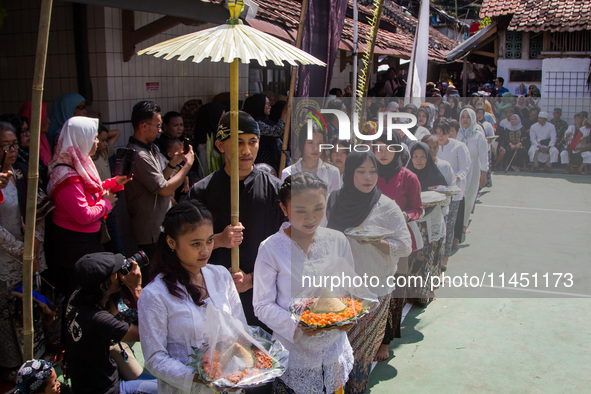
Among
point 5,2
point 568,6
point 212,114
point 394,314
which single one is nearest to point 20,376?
Result: point 394,314

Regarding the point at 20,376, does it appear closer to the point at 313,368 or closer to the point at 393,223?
the point at 313,368

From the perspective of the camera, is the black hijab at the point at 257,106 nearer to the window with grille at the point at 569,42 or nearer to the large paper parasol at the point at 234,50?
the large paper parasol at the point at 234,50

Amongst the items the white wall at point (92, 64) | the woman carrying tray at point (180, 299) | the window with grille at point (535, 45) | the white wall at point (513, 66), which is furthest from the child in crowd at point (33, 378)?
the window with grille at point (535, 45)

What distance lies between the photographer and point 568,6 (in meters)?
14.1

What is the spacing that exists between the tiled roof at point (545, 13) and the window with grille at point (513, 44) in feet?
1.86

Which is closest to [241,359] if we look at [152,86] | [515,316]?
[515,316]

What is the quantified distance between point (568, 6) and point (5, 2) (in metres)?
13.2

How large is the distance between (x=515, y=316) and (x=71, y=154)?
356 cm

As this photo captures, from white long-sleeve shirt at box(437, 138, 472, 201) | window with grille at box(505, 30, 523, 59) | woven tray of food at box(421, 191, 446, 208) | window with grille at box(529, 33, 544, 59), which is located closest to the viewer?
woven tray of food at box(421, 191, 446, 208)

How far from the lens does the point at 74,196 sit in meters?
3.42

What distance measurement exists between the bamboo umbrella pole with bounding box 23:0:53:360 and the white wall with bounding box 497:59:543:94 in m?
15.0

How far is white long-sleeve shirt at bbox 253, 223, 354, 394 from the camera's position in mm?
2646

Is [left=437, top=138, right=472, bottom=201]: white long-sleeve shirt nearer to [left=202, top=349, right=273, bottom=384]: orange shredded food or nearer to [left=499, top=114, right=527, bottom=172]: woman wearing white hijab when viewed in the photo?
[left=499, top=114, right=527, bottom=172]: woman wearing white hijab

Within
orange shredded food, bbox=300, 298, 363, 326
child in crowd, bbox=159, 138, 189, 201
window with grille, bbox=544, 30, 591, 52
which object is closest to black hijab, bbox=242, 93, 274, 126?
child in crowd, bbox=159, 138, 189, 201
